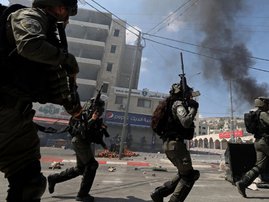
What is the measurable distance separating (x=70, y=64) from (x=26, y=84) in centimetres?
36

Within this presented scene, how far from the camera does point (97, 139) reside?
4.43m

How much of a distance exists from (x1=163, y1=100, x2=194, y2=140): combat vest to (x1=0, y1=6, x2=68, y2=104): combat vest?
2241 millimetres

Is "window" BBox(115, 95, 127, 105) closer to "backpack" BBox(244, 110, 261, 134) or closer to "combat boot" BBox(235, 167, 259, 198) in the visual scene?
"backpack" BBox(244, 110, 261, 134)

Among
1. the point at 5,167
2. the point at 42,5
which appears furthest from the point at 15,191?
the point at 42,5

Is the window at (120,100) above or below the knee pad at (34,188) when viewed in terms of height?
above

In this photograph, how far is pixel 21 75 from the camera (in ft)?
5.77

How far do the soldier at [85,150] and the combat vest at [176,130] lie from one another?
3.74 feet

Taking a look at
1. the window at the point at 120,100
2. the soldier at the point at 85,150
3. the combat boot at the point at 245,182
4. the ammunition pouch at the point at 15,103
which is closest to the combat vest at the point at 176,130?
the soldier at the point at 85,150

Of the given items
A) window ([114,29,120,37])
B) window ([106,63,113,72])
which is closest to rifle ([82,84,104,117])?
window ([106,63,113,72])

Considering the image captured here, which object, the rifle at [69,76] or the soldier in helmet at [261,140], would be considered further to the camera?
the soldier in helmet at [261,140]

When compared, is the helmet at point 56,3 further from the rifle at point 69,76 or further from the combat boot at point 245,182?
the combat boot at point 245,182

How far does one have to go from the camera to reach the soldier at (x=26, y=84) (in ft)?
5.73

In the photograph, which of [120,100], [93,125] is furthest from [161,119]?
[120,100]

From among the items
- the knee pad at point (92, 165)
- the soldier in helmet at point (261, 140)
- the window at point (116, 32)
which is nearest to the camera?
the knee pad at point (92, 165)
